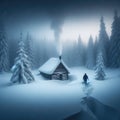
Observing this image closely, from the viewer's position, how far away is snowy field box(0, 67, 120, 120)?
9245 millimetres

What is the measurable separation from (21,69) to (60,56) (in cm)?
331

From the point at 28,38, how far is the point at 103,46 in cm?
597

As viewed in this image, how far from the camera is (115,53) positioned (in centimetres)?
1350

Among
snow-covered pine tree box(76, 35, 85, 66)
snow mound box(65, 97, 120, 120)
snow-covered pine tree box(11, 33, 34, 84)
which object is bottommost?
snow mound box(65, 97, 120, 120)

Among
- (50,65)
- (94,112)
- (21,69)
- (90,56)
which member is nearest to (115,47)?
(90,56)

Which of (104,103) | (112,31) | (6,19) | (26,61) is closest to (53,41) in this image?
(26,61)

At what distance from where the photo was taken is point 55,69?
1433 cm

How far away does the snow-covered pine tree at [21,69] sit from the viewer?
1279 centimetres

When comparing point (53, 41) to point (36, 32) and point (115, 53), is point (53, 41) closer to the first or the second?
point (36, 32)

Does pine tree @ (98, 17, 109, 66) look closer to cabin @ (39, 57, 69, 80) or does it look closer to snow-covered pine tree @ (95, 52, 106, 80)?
snow-covered pine tree @ (95, 52, 106, 80)

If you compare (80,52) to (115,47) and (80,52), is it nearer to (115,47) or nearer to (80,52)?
(80,52)

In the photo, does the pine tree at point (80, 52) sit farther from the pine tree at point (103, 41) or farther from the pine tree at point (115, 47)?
the pine tree at point (115, 47)

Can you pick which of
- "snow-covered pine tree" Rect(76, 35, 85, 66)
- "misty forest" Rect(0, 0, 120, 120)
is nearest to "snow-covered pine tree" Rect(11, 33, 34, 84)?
"misty forest" Rect(0, 0, 120, 120)

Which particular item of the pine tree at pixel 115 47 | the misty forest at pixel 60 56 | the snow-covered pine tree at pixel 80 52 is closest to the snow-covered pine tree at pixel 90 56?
the misty forest at pixel 60 56
